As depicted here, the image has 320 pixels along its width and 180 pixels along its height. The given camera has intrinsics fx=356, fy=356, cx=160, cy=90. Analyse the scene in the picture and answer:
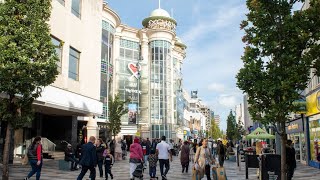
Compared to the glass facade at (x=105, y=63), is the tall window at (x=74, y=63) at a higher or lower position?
lower

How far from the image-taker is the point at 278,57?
10.2 metres

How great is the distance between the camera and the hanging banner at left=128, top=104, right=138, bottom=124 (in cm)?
5770

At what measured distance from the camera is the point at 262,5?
10461mm

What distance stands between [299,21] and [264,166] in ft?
15.5

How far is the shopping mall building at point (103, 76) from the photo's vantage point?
78.5 feet

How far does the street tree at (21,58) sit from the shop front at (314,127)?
1640 centimetres

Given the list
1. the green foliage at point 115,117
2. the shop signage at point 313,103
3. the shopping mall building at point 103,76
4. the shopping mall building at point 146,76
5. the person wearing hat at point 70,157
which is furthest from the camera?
the shopping mall building at point 146,76

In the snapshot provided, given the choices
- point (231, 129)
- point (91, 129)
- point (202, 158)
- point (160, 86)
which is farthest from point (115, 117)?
point (231, 129)

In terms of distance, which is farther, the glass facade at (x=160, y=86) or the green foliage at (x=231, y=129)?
the green foliage at (x=231, y=129)

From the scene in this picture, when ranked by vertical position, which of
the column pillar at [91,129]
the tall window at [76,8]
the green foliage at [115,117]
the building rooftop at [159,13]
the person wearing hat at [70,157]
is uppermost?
the building rooftop at [159,13]

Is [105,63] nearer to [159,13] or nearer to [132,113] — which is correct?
[132,113]

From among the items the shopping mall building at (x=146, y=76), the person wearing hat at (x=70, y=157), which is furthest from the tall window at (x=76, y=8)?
the shopping mall building at (x=146, y=76)

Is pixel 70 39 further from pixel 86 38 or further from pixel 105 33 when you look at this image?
pixel 105 33

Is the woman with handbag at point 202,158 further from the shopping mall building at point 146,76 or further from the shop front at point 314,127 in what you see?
the shopping mall building at point 146,76
